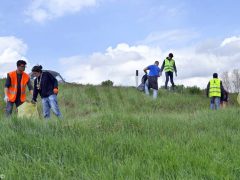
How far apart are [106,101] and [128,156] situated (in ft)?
40.3

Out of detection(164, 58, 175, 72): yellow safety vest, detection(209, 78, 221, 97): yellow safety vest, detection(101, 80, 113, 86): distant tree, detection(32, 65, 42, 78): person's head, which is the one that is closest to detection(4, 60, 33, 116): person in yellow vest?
detection(32, 65, 42, 78): person's head

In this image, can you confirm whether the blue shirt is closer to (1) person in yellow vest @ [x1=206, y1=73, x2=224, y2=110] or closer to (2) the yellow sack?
(1) person in yellow vest @ [x1=206, y1=73, x2=224, y2=110]

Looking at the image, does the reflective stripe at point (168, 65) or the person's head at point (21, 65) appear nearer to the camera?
the person's head at point (21, 65)

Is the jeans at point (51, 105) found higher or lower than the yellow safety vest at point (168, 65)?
lower

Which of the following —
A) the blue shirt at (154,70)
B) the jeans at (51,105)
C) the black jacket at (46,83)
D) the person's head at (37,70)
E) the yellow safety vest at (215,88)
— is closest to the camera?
the person's head at (37,70)

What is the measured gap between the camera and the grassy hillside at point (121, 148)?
4363mm

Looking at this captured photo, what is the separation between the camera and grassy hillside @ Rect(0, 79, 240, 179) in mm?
4363

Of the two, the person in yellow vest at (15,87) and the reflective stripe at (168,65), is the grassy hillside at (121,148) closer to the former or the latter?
the person in yellow vest at (15,87)

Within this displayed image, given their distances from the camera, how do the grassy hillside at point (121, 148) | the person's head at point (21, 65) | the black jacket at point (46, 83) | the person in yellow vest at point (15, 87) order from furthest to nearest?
the black jacket at point (46, 83), the person in yellow vest at point (15, 87), the person's head at point (21, 65), the grassy hillside at point (121, 148)

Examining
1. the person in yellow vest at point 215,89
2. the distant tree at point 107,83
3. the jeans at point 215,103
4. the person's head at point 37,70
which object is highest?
the distant tree at point 107,83

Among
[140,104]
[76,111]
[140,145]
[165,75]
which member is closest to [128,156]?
[140,145]

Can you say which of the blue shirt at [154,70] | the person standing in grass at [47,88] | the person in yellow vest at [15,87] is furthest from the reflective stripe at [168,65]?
the person in yellow vest at [15,87]

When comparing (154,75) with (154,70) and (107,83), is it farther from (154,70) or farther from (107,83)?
(107,83)

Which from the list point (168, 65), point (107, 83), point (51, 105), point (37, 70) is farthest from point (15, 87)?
point (107, 83)
